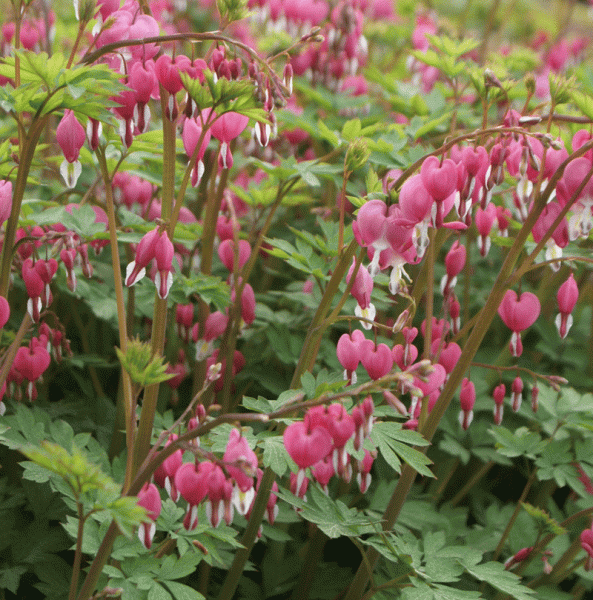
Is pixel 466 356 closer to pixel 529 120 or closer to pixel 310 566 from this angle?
pixel 529 120

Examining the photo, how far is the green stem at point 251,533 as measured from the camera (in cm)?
168

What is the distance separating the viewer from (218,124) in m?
1.51

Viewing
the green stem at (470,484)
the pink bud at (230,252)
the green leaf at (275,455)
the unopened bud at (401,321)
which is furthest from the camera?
the green stem at (470,484)

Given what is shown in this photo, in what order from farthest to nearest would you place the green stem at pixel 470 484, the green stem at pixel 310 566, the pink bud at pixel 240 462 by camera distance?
the green stem at pixel 470 484, the green stem at pixel 310 566, the pink bud at pixel 240 462

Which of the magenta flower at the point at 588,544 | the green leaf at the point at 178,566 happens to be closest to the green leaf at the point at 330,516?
the green leaf at the point at 178,566

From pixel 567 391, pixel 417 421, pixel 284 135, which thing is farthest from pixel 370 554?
pixel 284 135

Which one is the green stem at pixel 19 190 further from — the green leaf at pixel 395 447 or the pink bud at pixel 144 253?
the green leaf at pixel 395 447

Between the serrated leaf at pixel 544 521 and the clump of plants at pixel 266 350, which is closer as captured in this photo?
the clump of plants at pixel 266 350

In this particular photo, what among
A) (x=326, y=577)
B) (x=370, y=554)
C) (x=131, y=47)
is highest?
(x=131, y=47)

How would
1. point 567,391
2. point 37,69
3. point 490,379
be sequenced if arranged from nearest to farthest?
point 37,69, point 567,391, point 490,379

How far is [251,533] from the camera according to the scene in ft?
5.67

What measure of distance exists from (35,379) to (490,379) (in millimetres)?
1744

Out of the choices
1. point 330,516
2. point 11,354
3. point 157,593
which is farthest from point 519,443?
point 11,354

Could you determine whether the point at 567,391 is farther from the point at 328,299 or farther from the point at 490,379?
the point at 328,299
